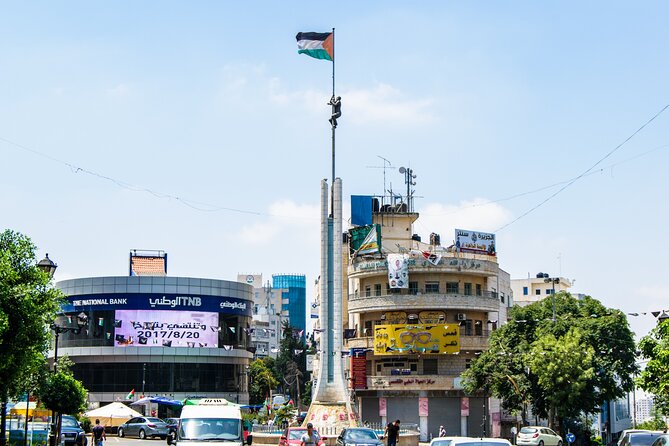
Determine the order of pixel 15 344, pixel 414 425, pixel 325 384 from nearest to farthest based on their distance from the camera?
pixel 15 344 → pixel 325 384 → pixel 414 425

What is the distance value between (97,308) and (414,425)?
35.1 m

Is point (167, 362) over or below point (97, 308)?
below

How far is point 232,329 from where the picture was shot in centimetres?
8894

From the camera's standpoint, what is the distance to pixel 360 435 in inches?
1337

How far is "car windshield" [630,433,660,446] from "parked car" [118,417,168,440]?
36682mm

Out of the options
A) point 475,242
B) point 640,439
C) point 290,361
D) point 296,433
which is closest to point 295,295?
point 290,361

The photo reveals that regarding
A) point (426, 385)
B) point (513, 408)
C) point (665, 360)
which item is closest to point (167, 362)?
point (426, 385)

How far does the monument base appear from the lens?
52.8m

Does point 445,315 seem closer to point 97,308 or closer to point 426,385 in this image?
point 426,385

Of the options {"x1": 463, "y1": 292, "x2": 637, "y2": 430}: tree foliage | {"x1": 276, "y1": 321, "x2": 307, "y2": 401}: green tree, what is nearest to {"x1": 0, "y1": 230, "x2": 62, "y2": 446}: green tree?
{"x1": 463, "y1": 292, "x2": 637, "y2": 430}: tree foliage

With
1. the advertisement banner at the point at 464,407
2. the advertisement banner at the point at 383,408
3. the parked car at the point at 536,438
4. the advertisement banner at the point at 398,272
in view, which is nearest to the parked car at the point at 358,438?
the parked car at the point at 536,438

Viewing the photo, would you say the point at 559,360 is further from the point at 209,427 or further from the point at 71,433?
the point at 209,427

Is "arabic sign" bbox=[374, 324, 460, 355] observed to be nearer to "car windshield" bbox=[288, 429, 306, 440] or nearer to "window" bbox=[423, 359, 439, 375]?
"window" bbox=[423, 359, 439, 375]

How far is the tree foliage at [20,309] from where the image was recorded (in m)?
25.0
